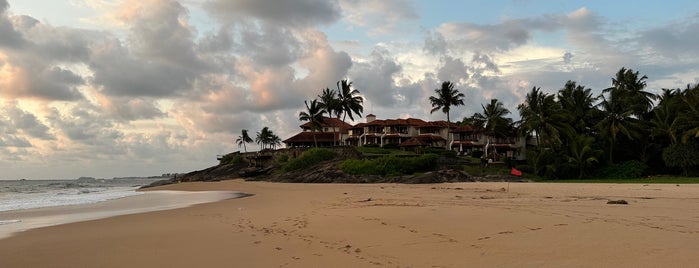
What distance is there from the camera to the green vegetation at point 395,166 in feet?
158

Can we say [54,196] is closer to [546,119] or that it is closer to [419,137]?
[546,119]

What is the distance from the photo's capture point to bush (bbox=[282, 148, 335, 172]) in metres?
58.3

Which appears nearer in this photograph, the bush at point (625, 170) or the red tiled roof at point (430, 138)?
the bush at point (625, 170)

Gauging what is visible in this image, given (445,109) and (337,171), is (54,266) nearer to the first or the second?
(337,171)

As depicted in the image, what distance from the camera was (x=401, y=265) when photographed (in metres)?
6.69

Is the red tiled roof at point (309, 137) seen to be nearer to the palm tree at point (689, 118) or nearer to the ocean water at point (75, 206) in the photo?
the ocean water at point (75, 206)

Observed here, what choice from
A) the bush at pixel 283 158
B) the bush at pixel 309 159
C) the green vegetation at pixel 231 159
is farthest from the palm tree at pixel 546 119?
the green vegetation at pixel 231 159

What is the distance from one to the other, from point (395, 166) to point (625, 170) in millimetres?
22694

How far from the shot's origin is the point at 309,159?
58719mm

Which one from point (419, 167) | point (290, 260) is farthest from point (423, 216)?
point (419, 167)

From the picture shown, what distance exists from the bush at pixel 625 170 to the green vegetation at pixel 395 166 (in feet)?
56.6

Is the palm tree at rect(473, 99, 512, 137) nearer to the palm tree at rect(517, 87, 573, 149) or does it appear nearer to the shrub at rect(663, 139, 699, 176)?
the palm tree at rect(517, 87, 573, 149)

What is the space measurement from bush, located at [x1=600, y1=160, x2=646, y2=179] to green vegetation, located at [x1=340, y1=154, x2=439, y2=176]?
56.6ft

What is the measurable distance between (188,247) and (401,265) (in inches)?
182
